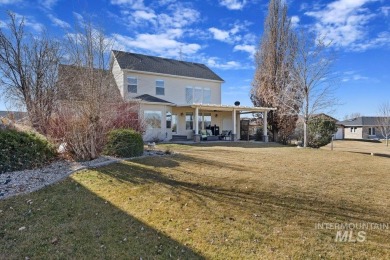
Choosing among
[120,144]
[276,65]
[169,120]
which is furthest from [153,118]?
[276,65]

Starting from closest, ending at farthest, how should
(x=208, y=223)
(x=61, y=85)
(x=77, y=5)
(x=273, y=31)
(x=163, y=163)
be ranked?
1. (x=208, y=223)
2. (x=163, y=163)
3. (x=77, y=5)
4. (x=61, y=85)
5. (x=273, y=31)

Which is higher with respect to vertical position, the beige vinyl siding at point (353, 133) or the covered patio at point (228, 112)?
the covered patio at point (228, 112)

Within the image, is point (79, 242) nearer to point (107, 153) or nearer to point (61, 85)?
point (107, 153)

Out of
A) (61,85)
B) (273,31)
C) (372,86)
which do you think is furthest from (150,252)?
(372,86)

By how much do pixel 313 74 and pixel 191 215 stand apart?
62.7 ft

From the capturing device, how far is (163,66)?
2388 centimetres

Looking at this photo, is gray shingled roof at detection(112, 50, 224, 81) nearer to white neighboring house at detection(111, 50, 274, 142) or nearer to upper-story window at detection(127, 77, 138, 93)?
white neighboring house at detection(111, 50, 274, 142)

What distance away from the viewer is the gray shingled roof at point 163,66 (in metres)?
21.7

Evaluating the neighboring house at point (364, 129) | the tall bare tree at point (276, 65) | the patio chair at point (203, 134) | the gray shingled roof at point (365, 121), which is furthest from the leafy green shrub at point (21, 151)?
the gray shingled roof at point (365, 121)

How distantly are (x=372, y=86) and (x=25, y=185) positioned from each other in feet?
111

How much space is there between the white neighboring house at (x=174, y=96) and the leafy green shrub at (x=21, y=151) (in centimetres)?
1013

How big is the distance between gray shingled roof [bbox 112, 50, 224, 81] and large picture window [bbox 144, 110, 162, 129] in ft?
13.4

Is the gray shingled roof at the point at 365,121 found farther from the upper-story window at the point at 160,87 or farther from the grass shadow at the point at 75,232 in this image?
the grass shadow at the point at 75,232

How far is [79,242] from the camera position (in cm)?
407
